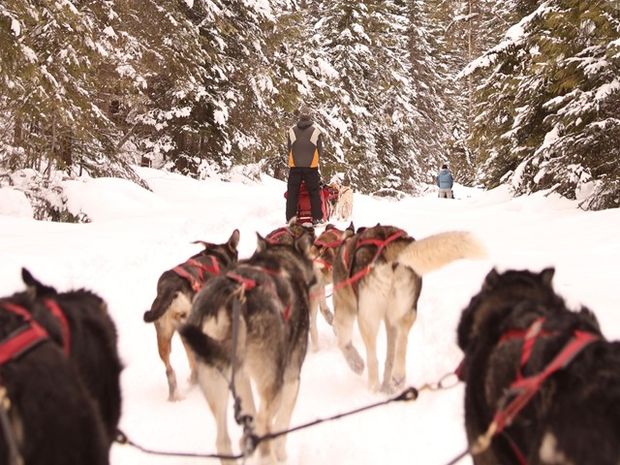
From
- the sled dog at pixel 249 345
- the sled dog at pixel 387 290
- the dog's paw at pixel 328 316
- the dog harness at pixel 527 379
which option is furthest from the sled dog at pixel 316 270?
the dog harness at pixel 527 379

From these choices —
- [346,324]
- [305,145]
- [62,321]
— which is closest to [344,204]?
[305,145]

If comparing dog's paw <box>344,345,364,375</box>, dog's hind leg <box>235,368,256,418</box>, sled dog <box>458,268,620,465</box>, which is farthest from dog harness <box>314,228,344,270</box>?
sled dog <box>458,268,620,465</box>

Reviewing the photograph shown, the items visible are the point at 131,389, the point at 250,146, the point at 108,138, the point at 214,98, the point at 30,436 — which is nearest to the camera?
the point at 30,436

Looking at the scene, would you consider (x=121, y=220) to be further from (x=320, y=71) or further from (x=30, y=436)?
(x=320, y=71)

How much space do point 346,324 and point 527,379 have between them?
3.03m

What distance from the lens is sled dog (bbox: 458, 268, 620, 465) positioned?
1.51 metres

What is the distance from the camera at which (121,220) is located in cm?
1125

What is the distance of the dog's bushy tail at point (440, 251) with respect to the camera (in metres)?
3.33

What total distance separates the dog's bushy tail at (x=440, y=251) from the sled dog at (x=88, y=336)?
2.07 meters

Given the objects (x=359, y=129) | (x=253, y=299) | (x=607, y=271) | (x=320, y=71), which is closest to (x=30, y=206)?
(x=253, y=299)

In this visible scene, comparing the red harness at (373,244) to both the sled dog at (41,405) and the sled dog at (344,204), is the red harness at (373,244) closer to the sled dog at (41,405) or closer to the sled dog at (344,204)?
the sled dog at (41,405)

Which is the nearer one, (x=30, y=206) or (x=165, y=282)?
(x=165, y=282)

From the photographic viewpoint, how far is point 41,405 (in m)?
1.56

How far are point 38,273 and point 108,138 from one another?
8.25 metres
